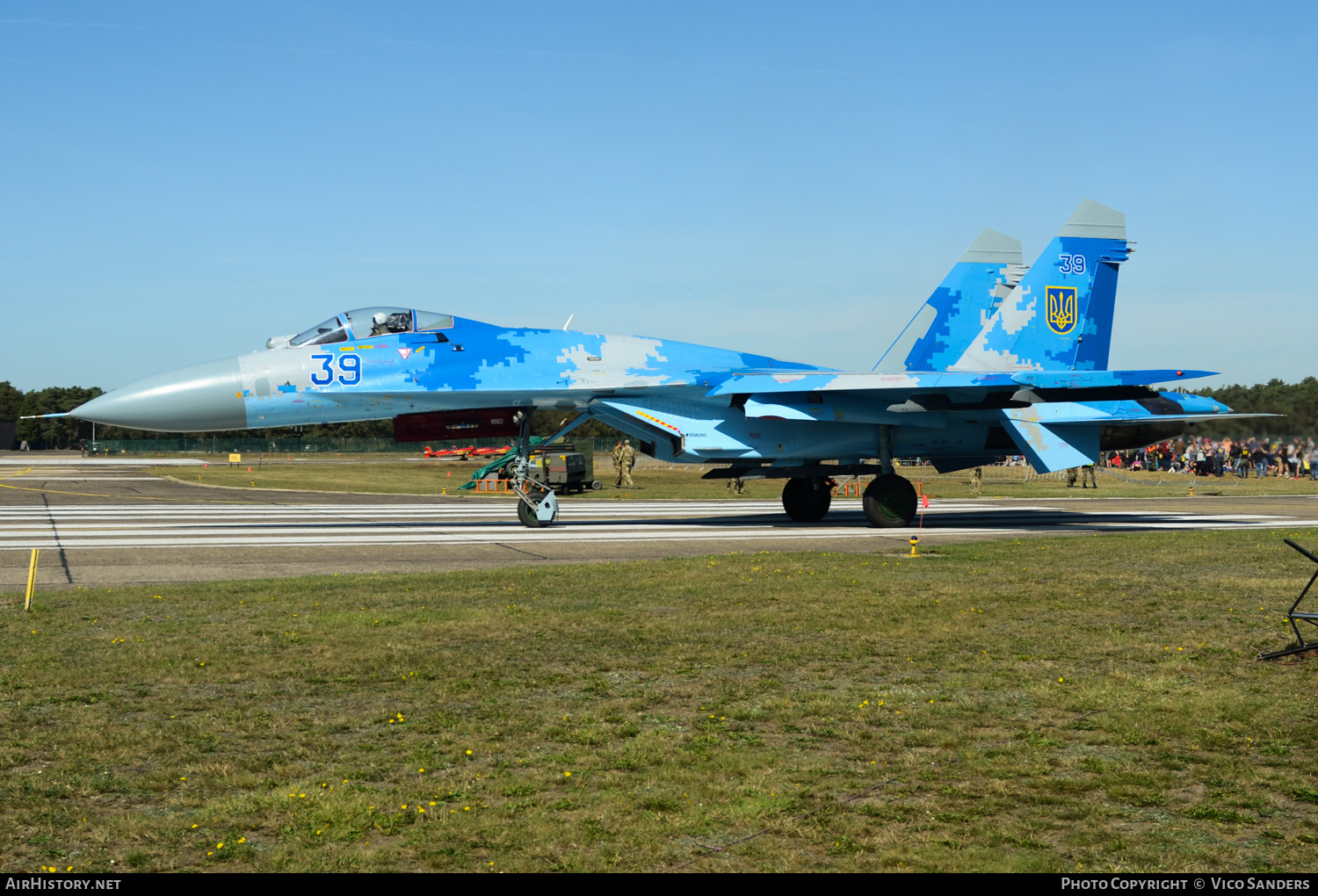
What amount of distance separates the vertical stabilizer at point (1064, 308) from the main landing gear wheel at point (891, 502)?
11.0 ft

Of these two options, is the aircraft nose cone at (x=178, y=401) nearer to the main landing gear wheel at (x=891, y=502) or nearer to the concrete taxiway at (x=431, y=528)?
the concrete taxiway at (x=431, y=528)

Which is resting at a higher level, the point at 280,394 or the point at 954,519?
the point at 280,394

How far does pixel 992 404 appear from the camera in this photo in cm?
1959

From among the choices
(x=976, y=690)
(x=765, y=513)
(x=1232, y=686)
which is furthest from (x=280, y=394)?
(x=1232, y=686)

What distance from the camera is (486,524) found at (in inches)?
835

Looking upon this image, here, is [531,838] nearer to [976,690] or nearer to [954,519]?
[976,690]

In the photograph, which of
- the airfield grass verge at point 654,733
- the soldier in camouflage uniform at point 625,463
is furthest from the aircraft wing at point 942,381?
the soldier in camouflage uniform at point 625,463

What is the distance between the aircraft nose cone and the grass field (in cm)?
1354

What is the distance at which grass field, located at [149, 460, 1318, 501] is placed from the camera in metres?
33.7

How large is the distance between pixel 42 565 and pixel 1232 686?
45.3 ft

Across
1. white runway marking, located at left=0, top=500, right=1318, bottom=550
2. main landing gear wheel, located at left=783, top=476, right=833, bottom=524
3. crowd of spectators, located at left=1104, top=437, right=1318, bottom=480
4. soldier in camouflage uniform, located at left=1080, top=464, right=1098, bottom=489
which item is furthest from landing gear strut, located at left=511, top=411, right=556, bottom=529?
crowd of spectators, located at left=1104, top=437, right=1318, bottom=480

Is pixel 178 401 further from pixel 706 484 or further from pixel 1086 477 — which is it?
pixel 1086 477
